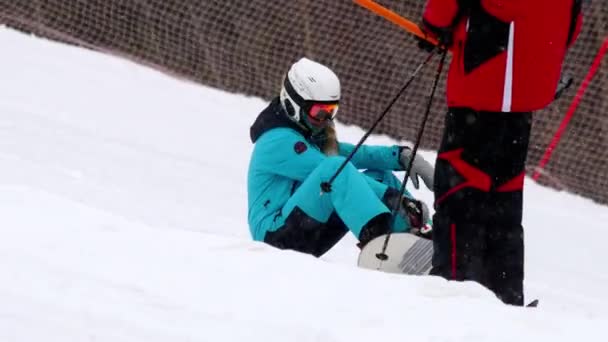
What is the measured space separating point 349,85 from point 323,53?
50 centimetres

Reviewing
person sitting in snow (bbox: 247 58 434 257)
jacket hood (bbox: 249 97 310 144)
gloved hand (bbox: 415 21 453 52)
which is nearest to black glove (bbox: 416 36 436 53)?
gloved hand (bbox: 415 21 453 52)

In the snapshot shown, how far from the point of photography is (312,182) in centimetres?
495

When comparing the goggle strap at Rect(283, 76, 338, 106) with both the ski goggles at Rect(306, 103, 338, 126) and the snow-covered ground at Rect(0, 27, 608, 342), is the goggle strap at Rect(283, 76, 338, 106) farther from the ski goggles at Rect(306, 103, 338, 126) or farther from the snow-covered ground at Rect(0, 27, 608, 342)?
the snow-covered ground at Rect(0, 27, 608, 342)

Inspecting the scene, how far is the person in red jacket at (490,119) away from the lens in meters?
4.21

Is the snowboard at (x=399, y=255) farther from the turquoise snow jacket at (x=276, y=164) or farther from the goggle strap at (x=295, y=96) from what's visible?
the goggle strap at (x=295, y=96)

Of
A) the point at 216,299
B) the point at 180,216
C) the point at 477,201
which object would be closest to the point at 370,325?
the point at 216,299

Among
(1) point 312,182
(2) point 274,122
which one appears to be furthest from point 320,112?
(1) point 312,182

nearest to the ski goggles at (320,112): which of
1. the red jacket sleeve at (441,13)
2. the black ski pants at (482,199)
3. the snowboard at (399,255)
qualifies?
the snowboard at (399,255)

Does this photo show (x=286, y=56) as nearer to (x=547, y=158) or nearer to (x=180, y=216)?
(x=547, y=158)

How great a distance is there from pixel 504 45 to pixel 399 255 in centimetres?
100

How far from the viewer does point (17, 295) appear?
10.4 ft

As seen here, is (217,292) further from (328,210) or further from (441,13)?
(328,210)

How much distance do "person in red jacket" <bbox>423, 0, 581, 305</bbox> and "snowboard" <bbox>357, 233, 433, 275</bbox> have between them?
0.80 feet

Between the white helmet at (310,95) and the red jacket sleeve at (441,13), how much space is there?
3.12 ft
